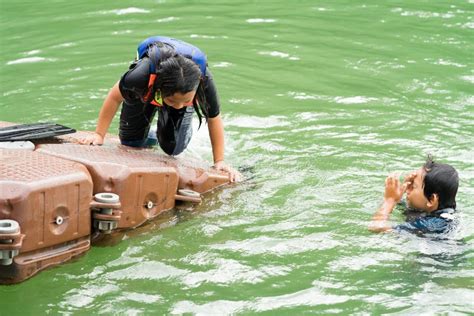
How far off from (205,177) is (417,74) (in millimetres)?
3624

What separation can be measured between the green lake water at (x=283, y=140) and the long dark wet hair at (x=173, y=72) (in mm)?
847

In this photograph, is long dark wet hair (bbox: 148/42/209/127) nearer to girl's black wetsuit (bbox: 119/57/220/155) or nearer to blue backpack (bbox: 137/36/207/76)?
blue backpack (bbox: 137/36/207/76)

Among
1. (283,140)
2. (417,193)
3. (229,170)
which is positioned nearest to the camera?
(417,193)

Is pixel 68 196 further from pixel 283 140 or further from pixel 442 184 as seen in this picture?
pixel 283 140

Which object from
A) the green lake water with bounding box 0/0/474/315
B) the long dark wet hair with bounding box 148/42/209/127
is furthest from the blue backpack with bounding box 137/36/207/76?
the green lake water with bounding box 0/0/474/315

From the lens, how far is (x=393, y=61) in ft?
28.3

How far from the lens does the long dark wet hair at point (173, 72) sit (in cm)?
475

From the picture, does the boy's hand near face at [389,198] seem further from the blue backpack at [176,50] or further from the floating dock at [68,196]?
the blue backpack at [176,50]

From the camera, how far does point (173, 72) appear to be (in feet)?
15.5

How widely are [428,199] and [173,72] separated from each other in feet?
5.95

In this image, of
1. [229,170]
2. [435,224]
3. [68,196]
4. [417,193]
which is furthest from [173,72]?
[435,224]

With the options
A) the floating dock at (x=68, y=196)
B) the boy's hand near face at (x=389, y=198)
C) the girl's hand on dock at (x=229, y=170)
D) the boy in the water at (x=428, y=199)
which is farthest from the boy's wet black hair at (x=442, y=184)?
the floating dock at (x=68, y=196)

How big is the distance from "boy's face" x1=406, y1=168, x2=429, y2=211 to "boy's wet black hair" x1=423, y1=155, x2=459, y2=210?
34 millimetres

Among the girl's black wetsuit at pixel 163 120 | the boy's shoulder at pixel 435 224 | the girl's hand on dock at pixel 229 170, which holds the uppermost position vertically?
the girl's black wetsuit at pixel 163 120
